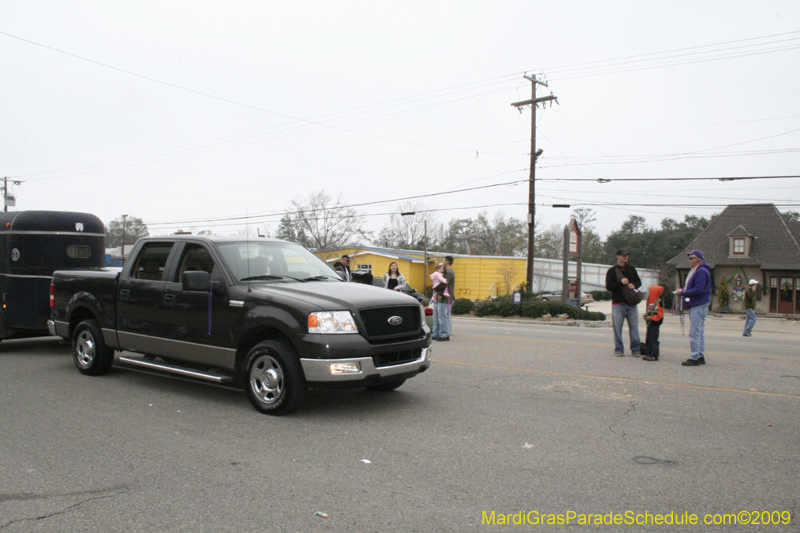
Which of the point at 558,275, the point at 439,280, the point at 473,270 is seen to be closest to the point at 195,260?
the point at 439,280

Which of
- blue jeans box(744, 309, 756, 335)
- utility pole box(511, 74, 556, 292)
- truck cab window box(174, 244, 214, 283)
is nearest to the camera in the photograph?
truck cab window box(174, 244, 214, 283)

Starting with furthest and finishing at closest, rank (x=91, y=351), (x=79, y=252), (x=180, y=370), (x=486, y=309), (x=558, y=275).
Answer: (x=558, y=275) < (x=486, y=309) < (x=79, y=252) < (x=91, y=351) < (x=180, y=370)

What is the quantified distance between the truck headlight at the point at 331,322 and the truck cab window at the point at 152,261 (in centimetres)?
262

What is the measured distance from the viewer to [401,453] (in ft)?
16.0

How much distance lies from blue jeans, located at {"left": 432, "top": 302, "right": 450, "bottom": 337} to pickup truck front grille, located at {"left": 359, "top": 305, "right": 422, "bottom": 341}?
5795 mm

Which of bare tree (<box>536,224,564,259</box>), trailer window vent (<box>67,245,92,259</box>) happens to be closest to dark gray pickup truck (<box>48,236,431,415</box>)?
trailer window vent (<box>67,245,92,259</box>)

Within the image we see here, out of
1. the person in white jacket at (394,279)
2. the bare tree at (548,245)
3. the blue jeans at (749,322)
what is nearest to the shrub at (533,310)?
the blue jeans at (749,322)

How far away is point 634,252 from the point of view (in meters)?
75.1

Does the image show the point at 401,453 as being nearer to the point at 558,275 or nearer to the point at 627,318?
the point at 627,318

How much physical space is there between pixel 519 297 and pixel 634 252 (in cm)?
5430

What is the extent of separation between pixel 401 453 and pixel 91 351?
529 centimetres

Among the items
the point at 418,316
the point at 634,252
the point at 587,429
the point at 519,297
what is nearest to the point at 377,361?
the point at 418,316

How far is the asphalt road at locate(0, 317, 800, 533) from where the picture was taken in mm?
3756

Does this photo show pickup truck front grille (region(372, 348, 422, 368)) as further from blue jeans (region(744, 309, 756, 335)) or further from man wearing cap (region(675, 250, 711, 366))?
blue jeans (region(744, 309, 756, 335))
